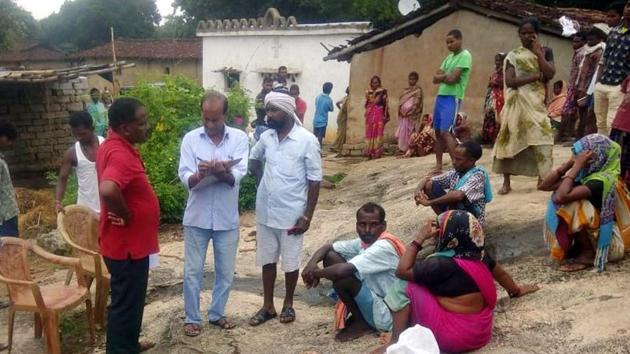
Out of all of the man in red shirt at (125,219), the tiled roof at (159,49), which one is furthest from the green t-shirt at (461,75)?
the tiled roof at (159,49)

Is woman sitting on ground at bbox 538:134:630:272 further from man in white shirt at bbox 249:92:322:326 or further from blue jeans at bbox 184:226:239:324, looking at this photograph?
blue jeans at bbox 184:226:239:324

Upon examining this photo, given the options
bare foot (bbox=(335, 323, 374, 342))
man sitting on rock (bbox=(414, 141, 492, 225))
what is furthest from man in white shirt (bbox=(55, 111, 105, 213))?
man sitting on rock (bbox=(414, 141, 492, 225))

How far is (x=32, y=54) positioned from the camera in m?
39.7

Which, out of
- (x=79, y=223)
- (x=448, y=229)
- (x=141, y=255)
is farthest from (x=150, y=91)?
(x=448, y=229)

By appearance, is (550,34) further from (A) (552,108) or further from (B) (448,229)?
(B) (448,229)

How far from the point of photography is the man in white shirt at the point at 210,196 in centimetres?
458

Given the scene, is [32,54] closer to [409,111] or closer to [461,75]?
[409,111]

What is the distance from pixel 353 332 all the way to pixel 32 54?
40.3 meters

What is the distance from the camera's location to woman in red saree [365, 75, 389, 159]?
40.2ft

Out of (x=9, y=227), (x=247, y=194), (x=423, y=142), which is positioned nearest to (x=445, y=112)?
(x=247, y=194)

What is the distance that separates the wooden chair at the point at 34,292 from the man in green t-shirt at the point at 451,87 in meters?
4.13

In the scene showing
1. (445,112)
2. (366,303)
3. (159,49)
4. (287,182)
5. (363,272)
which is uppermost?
(159,49)

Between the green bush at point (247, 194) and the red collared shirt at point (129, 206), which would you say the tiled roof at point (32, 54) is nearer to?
the green bush at point (247, 194)

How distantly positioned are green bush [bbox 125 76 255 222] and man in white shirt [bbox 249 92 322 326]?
4.47 metres
